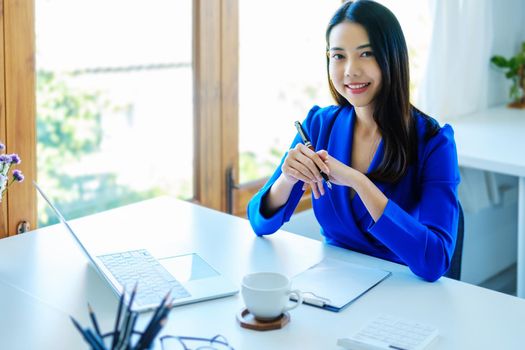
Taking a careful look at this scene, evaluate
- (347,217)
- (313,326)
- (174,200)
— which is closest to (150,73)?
(174,200)

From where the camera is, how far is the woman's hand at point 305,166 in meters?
1.73

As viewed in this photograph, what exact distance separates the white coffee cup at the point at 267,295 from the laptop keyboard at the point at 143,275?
0.16 metres

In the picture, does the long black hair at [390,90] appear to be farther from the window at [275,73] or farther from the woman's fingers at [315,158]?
the window at [275,73]

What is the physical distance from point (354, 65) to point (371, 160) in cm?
24

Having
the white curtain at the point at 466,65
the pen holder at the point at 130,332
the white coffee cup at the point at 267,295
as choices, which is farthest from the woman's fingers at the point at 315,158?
the white curtain at the point at 466,65

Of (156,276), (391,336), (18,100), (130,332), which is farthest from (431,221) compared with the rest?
(18,100)

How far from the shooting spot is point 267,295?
53.7 inches

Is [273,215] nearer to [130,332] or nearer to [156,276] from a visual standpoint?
[156,276]

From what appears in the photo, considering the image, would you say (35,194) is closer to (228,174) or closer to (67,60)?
(67,60)

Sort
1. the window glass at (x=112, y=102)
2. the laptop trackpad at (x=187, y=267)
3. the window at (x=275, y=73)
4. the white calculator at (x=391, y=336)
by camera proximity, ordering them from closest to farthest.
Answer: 1. the white calculator at (x=391, y=336)
2. the laptop trackpad at (x=187, y=267)
3. the window glass at (x=112, y=102)
4. the window at (x=275, y=73)

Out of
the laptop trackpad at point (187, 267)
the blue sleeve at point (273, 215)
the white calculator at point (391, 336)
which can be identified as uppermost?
the blue sleeve at point (273, 215)

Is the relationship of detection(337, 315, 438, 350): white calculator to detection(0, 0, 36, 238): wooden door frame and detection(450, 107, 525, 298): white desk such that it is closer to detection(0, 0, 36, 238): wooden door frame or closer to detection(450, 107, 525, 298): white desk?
detection(0, 0, 36, 238): wooden door frame

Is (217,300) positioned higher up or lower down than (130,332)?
lower down

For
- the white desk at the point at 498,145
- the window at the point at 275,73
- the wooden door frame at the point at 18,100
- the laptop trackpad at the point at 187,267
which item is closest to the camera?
the laptop trackpad at the point at 187,267
